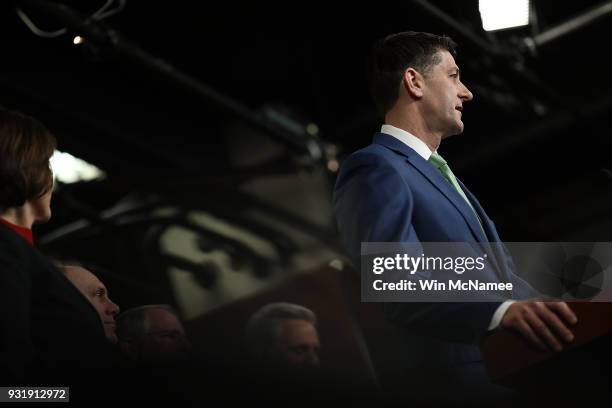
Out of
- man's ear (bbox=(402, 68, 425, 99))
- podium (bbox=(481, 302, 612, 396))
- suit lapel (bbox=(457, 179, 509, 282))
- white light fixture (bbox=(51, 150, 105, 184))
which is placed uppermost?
white light fixture (bbox=(51, 150, 105, 184))

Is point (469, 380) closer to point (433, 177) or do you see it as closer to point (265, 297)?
point (433, 177)

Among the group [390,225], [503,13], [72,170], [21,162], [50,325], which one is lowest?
[50,325]

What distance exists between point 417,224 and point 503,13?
1391mm

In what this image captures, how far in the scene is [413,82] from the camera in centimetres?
139

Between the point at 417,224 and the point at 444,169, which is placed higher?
the point at 444,169

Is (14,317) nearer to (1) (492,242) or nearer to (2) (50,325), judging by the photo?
(2) (50,325)

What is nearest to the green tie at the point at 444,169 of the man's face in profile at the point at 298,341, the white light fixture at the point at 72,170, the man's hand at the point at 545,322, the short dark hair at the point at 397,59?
the short dark hair at the point at 397,59

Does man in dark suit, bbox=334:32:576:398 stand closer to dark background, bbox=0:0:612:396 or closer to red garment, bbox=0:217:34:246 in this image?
red garment, bbox=0:217:34:246

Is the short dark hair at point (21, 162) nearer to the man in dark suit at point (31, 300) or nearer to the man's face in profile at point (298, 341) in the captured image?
the man in dark suit at point (31, 300)

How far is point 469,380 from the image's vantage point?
1.28m

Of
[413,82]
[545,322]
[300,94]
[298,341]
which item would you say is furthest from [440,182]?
[300,94]

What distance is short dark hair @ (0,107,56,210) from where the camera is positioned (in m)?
1.29

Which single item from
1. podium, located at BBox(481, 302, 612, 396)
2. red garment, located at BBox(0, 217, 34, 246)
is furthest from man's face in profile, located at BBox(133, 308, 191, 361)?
podium, located at BBox(481, 302, 612, 396)

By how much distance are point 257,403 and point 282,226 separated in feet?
11.7
